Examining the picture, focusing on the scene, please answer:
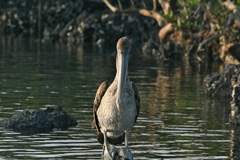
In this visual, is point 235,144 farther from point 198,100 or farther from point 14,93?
point 14,93

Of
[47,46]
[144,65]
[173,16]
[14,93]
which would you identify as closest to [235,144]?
[14,93]

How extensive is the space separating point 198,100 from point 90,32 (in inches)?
1219

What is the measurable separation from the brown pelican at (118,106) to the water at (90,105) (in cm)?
56

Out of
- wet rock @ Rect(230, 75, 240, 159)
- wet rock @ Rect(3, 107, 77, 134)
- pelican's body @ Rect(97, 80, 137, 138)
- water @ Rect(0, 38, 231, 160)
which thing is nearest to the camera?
pelican's body @ Rect(97, 80, 137, 138)

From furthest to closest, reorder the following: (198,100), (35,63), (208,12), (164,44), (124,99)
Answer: (164,44) → (208,12) → (35,63) → (198,100) → (124,99)

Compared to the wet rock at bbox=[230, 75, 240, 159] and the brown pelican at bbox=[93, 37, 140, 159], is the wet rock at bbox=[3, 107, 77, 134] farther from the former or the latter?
the wet rock at bbox=[230, 75, 240, 159]

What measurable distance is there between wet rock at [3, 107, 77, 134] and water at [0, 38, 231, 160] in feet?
1.23

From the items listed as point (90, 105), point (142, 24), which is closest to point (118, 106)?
point (90, 105)

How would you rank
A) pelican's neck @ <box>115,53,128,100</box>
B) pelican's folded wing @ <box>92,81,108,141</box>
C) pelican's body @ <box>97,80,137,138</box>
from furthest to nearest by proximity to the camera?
pelican's folded wing @ <box>92,81,108,141</box>
pelican's body @ <box>97,80,137,138</box>
pelican's neck @ <box>115,53,128,100</box>

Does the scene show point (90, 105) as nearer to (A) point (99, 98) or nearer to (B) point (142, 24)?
(A) point (99, 98)

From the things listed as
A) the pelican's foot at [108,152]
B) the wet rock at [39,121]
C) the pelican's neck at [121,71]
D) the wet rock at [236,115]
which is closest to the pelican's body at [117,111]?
the pelican's neck at [121,71]

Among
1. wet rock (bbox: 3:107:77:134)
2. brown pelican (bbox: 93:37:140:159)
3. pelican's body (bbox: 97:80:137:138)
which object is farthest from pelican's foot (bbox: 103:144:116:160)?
wet rock (bbox: 3:107:77:134)

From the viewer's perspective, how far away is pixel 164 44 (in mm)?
51219

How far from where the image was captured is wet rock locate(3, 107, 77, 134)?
24.1 m
